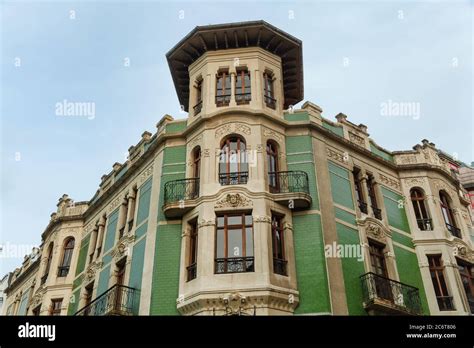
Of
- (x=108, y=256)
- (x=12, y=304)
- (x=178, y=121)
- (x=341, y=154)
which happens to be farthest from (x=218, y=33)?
(x=12, y=304)

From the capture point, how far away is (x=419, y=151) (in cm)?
2400

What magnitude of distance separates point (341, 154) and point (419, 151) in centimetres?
492

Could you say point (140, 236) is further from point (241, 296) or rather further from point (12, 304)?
point (12, 304)

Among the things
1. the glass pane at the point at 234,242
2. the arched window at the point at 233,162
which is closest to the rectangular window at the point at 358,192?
the arched window at the point at 233,162

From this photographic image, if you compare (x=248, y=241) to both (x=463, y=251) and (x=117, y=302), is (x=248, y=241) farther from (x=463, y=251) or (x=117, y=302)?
(x=463, y=251)

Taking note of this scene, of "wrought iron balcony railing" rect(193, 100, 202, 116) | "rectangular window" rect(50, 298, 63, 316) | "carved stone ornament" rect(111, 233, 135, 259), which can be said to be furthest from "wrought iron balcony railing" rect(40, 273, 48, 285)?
"wrought iron balcony railing" rect(193, 100, 202, 116)

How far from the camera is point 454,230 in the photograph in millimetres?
22594

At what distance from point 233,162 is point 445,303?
9779mm

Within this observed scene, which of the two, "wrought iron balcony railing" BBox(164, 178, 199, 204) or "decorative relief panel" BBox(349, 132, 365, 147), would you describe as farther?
"decorative relief panel" BBox(349, 132, 365, 147)

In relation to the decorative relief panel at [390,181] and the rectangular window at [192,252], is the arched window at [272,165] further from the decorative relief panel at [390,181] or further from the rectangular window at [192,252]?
the decorative relief panel at [390,181]

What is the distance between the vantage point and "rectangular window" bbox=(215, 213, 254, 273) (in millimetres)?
16750

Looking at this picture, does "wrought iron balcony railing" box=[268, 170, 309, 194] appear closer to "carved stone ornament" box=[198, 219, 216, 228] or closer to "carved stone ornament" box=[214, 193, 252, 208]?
"carved stone ornament" box=[214, 193, 252, 208]
